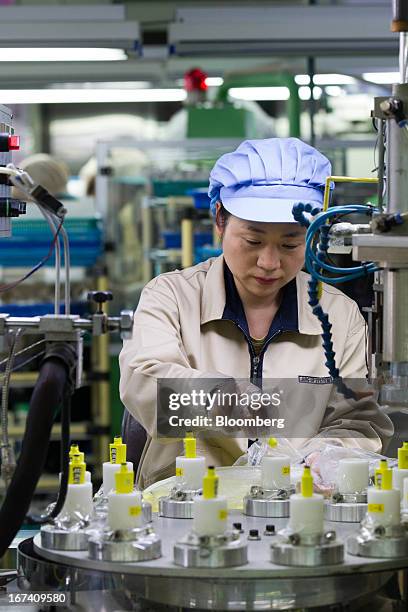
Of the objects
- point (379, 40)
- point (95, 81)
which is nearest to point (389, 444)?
point (379, 40)

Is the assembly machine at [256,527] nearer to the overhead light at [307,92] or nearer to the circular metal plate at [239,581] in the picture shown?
the circular metal plate at [239,581]

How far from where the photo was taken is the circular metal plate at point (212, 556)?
1.39 m

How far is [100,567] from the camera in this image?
56.2 inches

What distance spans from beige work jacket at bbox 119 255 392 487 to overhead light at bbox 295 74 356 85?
3077 millimetres

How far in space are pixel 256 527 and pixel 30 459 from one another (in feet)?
1.20

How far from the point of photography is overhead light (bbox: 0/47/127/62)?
522 cm

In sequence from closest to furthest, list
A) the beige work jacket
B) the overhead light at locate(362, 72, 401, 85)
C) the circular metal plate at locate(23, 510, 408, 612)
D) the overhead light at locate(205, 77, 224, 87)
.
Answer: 1. the circular metal plate at locate(23, 510, 408, 612)
2. the beige work jacket
3. the overhead light at locate(362, 72, 401, 85)
4. the overhead light at locate(205, 77, 224, 87)

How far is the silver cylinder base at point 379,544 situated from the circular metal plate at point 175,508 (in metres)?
0.28

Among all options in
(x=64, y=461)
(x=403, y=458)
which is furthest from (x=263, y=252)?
(x=64, y=461)

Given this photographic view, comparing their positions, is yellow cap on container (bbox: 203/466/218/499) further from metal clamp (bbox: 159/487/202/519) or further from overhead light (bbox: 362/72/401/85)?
overhead light (bbox: 362/72/401/85)

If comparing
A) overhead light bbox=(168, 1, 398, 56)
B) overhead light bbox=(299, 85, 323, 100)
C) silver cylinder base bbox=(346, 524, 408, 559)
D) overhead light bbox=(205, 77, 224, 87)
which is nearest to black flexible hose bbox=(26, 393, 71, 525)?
silver cylinder base bbox=(346, 524, 408, 559)

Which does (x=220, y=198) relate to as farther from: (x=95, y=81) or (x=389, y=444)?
(x=95, y=81)

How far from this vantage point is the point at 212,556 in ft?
4.57

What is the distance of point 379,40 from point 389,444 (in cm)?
363
